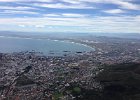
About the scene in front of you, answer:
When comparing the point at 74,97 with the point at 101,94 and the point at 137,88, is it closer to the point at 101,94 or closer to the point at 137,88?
the point at 101,94

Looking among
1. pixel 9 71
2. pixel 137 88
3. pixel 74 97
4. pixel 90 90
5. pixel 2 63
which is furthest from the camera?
pixel 2 63

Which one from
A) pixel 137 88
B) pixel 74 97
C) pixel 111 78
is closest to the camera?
pixel 74 97

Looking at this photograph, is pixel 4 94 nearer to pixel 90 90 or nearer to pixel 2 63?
pixel 90 90

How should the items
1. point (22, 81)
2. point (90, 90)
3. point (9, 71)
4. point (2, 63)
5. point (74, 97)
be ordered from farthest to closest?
point (2, 63), point (9, 71), point (22, 81), point (90, 90), point (74, 97)

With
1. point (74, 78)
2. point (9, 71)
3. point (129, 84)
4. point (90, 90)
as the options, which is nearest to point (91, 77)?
point (74, 78)

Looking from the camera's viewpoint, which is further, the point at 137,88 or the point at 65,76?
the point at 65,76

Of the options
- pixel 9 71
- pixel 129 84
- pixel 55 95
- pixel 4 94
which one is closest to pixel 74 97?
pixel 55 95

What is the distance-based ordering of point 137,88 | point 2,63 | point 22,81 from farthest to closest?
point 2,63 → point 22,81 → point 137,88

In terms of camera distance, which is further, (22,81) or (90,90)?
(22,81)
